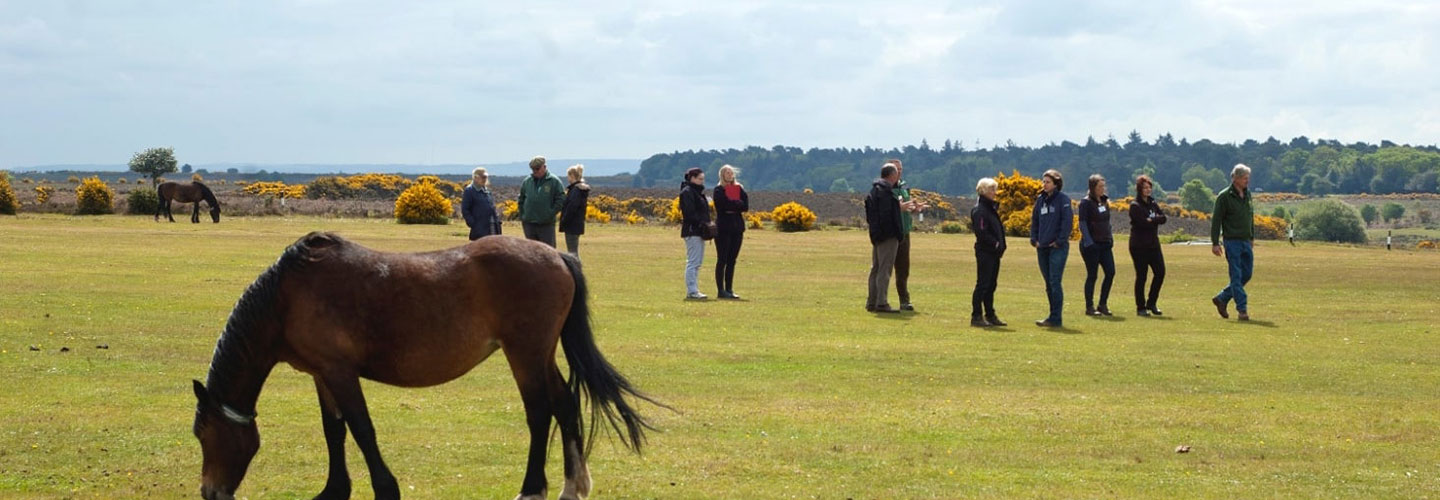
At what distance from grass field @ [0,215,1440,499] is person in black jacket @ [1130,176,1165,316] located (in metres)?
0.76

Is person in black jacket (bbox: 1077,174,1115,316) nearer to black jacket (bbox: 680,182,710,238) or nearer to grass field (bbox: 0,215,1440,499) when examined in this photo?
grass field (bbox: 0,215,1440,499)

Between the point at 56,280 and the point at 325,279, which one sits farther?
the point at 56,280

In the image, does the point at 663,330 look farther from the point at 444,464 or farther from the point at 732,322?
the point at 444,464

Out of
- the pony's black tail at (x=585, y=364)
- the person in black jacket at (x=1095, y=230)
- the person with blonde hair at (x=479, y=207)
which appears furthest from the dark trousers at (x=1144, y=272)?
the pony's black tail at (x=585, y=364)

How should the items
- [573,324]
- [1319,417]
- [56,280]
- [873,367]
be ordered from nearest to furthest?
[573,324]
[1319,417]
[873,367]
[56,280]

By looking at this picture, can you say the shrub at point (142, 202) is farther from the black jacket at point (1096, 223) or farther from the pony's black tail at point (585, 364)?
the pony's black tail at point (585, 364)

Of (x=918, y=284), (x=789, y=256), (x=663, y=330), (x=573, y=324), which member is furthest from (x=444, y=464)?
(x=789, y=256)

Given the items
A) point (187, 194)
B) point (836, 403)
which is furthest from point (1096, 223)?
point (187, 194)

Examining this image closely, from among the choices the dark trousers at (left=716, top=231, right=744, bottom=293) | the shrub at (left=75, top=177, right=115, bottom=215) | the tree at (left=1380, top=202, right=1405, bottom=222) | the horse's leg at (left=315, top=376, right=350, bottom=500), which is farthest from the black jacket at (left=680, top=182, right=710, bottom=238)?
the tree at (left=1380, top=202, right=1405, bottom=222)

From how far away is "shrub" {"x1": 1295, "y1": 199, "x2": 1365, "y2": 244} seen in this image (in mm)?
81750

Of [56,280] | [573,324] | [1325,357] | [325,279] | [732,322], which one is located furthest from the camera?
[56,280]

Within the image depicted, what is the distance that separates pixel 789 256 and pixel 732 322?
17.6 meters

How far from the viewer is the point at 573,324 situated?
8086 mm

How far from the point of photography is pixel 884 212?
65.9 feet
